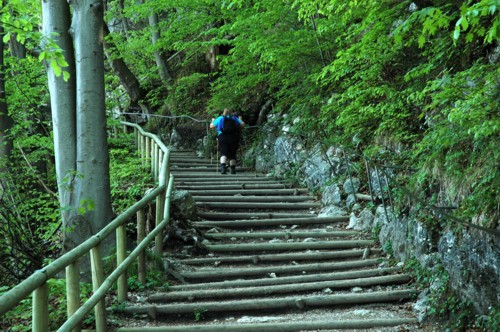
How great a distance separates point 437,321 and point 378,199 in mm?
3470

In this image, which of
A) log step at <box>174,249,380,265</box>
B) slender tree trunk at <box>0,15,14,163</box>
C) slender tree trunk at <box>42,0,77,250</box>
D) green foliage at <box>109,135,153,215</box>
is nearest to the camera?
slender tree trunk at <box>42,0,77,250</box>

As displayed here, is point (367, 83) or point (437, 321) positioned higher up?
point (367, 83)

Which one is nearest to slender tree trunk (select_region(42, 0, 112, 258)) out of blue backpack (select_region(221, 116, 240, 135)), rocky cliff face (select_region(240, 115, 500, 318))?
rocky cliff face (select_region(240, 115, 500, 318))

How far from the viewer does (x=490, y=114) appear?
5.38 metres

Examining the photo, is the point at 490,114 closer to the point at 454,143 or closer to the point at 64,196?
the point at 454,143

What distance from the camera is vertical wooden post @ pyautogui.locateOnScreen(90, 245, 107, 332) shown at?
476 cm

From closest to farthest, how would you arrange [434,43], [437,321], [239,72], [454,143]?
1. [437,321]
2. [454,143]
3. [434,43]
4. [239,72]

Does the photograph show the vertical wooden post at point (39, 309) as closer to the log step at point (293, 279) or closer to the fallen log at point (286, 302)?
the fallen log at point (286, 302)

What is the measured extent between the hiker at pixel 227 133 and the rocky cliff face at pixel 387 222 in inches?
47.8

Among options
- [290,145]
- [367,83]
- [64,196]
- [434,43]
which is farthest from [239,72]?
[64,196]

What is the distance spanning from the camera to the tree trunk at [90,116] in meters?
6.92

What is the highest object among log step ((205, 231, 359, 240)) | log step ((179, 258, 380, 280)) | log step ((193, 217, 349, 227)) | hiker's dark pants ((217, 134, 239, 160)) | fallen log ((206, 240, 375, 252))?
hiker's dark pants ((217, 134, 239, 160))

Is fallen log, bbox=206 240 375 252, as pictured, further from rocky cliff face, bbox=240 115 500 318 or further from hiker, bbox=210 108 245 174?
hiker, bbox=210 108 245 174

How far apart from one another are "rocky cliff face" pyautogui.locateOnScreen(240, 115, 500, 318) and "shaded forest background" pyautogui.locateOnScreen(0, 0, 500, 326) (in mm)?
345
